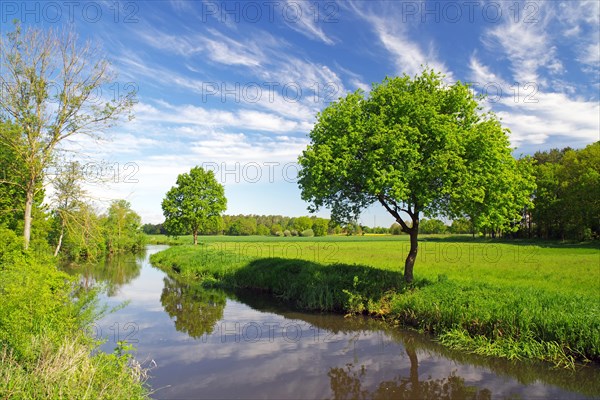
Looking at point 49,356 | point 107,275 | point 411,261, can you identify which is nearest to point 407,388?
point 49,356

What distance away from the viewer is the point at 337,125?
64.8 feet

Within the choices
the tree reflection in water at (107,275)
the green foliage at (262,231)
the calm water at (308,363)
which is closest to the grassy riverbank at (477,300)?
the calm water at (308,363)

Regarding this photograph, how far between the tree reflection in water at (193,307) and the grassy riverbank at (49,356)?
631cm

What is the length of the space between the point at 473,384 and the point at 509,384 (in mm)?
1067

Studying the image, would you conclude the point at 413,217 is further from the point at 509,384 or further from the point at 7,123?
the point at 7,123

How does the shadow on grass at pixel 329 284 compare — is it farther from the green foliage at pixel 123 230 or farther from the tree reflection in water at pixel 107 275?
the green foliage at pixel 123 230

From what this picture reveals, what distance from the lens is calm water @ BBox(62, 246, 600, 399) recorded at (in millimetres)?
10984

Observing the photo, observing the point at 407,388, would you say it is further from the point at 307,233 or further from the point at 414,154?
the point at 307,233

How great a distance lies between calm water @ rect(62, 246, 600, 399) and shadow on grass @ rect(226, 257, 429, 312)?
1.15 metres

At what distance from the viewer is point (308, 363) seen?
526 inches

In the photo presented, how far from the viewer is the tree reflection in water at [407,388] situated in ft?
35.0

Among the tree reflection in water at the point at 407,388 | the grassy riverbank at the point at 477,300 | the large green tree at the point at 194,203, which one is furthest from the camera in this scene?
the large green tree at the point at 194,203

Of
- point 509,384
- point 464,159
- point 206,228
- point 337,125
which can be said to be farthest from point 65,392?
point 206,228

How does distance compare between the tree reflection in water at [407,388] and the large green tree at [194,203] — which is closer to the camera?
the tree reflection in water at [407,388]
